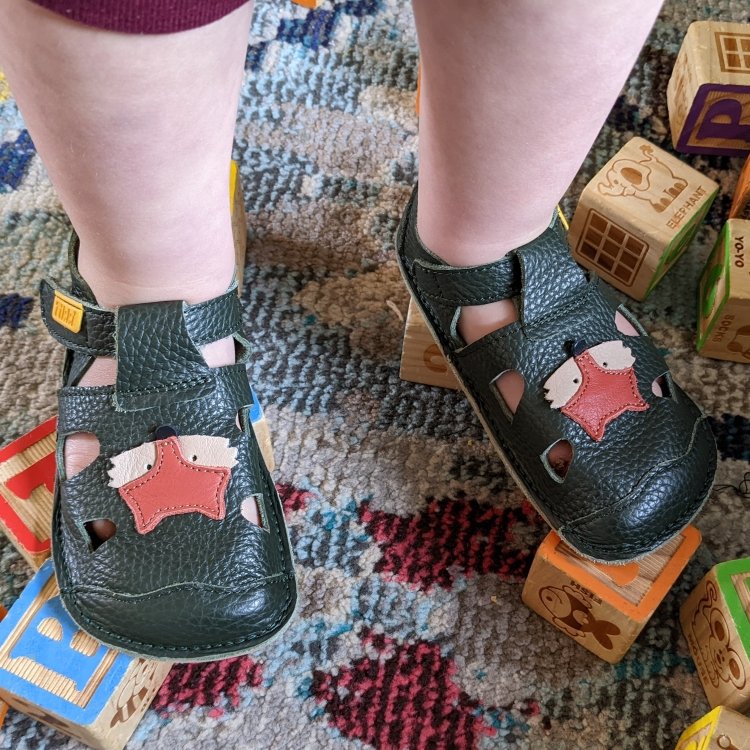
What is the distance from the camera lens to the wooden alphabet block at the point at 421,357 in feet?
2.23

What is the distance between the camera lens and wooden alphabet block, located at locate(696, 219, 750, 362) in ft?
2.29

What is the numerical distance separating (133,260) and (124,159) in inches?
3.3

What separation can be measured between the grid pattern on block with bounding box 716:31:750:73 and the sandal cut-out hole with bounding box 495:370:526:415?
0.45 m

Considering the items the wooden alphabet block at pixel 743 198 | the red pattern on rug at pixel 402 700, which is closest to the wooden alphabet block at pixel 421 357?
the red pattern on rug at pixel 402 700

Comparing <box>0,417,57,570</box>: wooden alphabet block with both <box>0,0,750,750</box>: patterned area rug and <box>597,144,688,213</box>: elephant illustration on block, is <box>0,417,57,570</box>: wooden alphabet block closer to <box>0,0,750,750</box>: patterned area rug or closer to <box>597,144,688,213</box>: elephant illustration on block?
<box>0,0,750,750</box>: patterned area rug

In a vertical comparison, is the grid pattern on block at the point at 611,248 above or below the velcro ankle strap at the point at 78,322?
below

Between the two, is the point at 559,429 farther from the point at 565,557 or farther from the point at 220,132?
the point at 220,132

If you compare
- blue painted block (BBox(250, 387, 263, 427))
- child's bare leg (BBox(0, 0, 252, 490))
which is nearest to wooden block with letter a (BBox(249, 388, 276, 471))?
blue painted block (BBox(250, 387, 263, 427))

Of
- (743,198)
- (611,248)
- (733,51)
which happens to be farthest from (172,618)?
(733,51)

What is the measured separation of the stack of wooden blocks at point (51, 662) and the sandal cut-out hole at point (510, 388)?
0.30 meters

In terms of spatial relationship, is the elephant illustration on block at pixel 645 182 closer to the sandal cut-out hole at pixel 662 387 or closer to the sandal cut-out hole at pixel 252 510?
the sandal cut-out hole at pixel 662 387

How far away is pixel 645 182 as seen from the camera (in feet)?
2.51

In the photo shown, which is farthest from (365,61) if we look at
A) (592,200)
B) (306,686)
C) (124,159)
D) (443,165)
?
(306,686)

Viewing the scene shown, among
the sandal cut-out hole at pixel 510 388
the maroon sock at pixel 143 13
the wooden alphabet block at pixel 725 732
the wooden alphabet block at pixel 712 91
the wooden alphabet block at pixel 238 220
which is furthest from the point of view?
the wooden alphabet block at pixel 712 91
